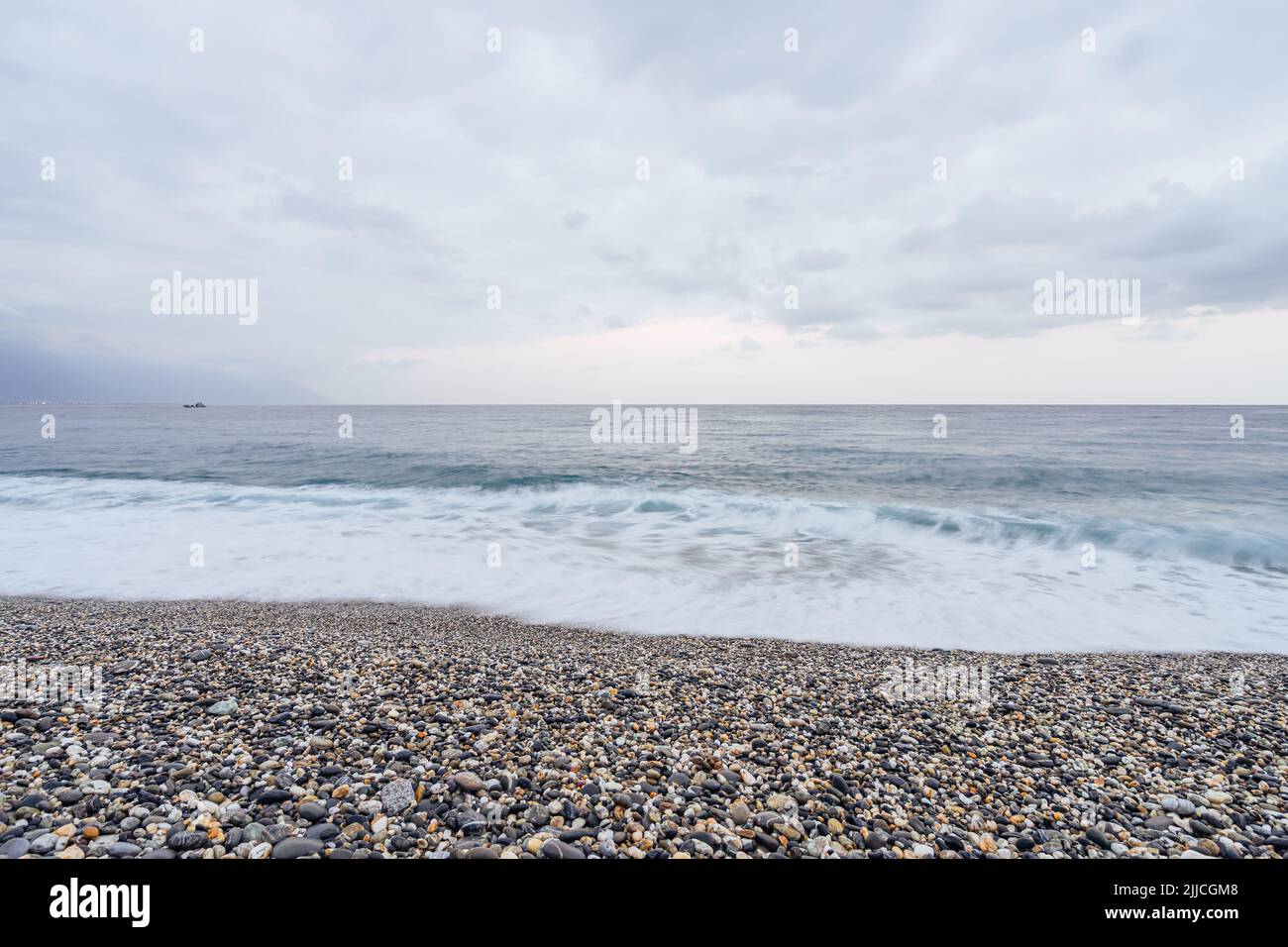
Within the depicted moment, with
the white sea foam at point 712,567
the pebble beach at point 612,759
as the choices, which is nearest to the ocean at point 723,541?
the white sea foam at point 712,567

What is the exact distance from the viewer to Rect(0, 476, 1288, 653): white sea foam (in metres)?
8.84

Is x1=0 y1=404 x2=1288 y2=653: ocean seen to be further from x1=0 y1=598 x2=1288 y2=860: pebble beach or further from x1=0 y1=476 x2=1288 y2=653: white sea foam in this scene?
x1=0 y1=598 x2=1288 y2=860: pebble beach

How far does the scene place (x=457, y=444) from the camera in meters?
40.5

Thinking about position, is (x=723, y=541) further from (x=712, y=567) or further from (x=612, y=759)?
Result: (x=612, y=759)

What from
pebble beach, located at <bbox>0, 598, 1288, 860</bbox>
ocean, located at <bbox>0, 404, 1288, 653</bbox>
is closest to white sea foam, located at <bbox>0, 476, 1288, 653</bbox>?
ocean, located at <bbox>0, 404, 1288, 653</bbox>

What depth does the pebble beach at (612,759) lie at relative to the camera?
305cm

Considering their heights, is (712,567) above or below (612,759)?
below

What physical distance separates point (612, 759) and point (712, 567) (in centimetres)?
862

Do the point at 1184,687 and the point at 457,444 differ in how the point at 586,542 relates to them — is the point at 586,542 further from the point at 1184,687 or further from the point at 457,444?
the point at 457,444

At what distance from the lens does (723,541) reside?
49.0ft

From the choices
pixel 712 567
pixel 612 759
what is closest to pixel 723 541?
pixel 712 567

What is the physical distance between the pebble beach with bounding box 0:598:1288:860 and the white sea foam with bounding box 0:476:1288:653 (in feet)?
9.08

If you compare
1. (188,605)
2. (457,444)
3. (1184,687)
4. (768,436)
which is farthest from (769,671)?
(768,436)

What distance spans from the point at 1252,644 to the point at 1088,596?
7.54 feet
